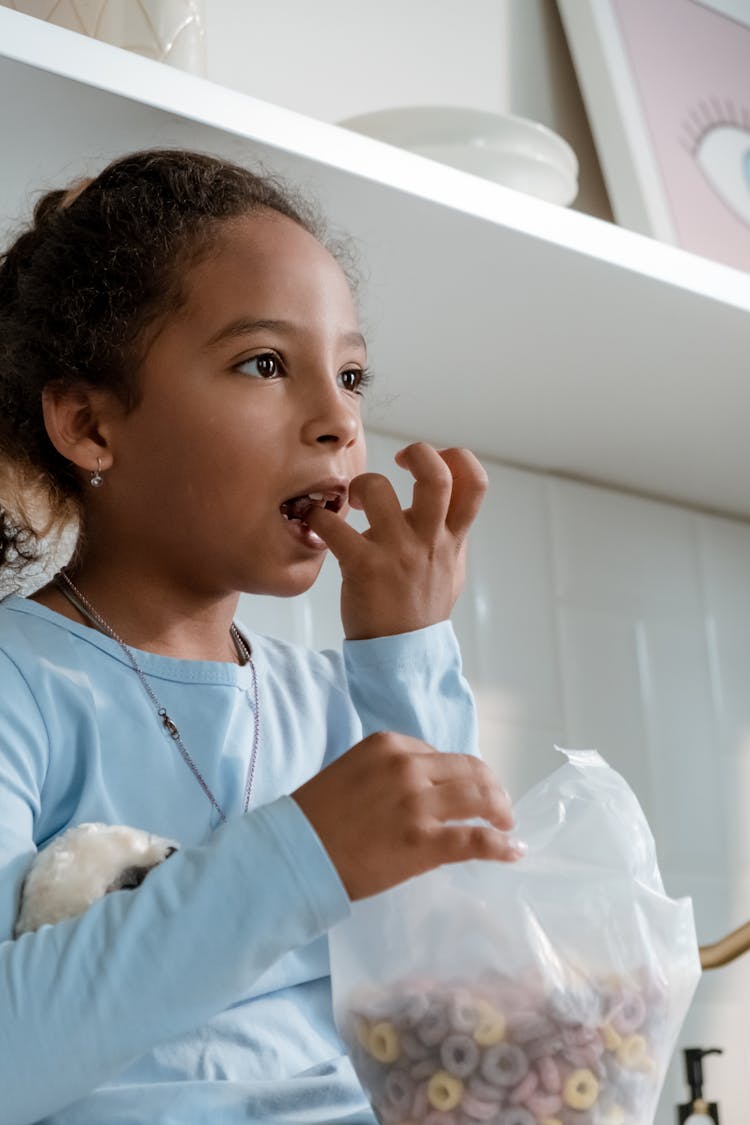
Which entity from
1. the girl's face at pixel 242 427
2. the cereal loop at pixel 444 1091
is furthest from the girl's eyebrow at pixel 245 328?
the cereal loop at pixel 444 1091

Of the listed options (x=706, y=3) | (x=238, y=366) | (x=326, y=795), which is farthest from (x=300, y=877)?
(x=706, y=3)

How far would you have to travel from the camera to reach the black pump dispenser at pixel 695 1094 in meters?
1.32

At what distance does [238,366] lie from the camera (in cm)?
85

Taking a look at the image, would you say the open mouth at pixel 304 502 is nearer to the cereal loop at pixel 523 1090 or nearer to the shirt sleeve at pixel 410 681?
the shirt sleeve at pixel 410 681

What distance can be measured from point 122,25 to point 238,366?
1.22ft

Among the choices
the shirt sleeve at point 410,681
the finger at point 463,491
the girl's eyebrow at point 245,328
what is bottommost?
the shirt sleeve at point 410,681

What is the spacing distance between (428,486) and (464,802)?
9.3 inches

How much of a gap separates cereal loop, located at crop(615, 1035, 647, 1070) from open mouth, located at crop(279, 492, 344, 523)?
0.35 m

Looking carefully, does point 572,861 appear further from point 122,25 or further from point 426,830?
point 122,25

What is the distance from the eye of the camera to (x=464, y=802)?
62 centimetres

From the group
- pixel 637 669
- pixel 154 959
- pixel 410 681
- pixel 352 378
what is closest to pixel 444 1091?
pixel 154 959

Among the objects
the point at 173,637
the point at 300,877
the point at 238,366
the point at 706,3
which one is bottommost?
the point at 300,877

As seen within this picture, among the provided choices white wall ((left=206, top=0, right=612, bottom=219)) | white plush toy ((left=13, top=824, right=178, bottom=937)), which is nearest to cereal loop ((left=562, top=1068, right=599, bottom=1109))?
white plush toy ((left=13, top=824, right=178, bottom=937))

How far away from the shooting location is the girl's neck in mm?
894
